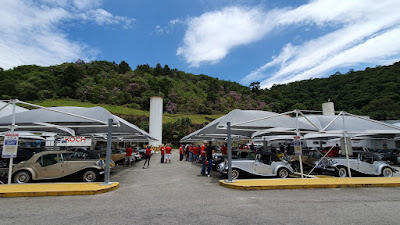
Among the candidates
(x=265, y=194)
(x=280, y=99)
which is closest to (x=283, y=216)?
(x=265, y=194)

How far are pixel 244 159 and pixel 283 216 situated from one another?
5.72 metres

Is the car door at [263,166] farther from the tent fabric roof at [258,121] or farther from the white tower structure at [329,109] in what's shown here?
the white tower structure at [329,109]

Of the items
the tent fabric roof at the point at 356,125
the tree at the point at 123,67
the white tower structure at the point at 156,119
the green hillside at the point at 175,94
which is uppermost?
the tree at the point at 123,67

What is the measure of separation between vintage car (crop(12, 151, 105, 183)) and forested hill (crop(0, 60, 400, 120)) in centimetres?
5551

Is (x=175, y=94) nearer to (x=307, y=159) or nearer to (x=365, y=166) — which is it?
(x=307, y=159)

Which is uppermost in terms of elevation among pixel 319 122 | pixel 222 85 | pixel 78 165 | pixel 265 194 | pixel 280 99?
pixel 222 85

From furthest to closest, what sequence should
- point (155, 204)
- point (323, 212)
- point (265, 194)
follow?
point (265, 194), point (155, 204), point (323, 212)

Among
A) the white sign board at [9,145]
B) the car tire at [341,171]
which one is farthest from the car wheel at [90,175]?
the car tire at [341,171]

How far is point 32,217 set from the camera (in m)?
4.94

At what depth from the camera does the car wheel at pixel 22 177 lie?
29.2ft

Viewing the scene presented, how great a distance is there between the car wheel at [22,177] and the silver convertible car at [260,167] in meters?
7.98

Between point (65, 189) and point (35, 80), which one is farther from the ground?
point (35, 80)

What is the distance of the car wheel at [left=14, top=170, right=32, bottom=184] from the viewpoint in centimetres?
891

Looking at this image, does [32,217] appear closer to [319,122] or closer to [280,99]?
[319,122]
